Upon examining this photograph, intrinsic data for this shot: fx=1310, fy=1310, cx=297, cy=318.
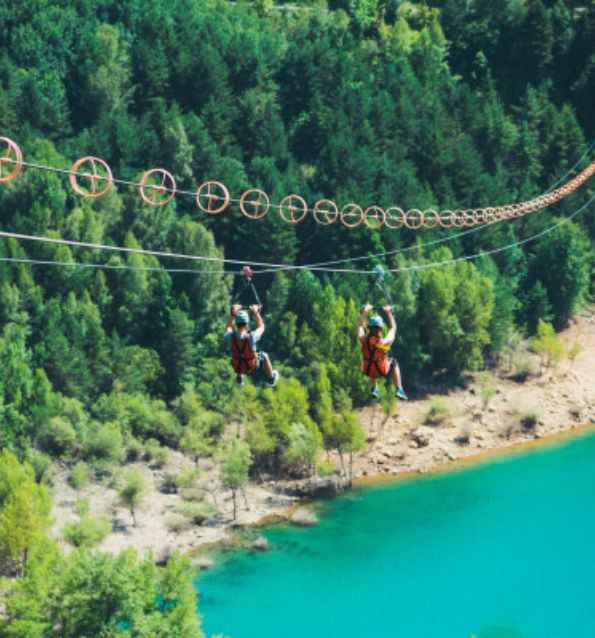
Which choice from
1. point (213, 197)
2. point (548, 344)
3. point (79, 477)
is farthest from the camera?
point (548, 344)

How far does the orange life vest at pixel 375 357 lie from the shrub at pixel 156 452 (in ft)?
85.4

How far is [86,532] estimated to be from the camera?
4531 centimetres

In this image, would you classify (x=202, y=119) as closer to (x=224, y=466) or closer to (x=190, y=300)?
(x=190, y=300)

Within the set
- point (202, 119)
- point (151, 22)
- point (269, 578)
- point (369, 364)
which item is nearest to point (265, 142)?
point (202, 119)

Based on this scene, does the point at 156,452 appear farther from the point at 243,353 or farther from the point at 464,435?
the point at 243,353

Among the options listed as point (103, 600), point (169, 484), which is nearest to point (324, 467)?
Result: point (169, 484)

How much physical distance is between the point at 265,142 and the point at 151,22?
975cm

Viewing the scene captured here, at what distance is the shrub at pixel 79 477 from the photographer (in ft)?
166

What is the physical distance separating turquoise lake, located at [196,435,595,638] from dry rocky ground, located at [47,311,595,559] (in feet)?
4.66

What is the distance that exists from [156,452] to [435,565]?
482 inches

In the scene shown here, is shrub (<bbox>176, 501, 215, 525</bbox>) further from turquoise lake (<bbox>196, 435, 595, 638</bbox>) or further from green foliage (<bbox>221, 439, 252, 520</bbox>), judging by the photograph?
turquoise lake (<bbox>196, 435, 595, 638</bbox>)

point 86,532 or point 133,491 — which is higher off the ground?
point 133,491

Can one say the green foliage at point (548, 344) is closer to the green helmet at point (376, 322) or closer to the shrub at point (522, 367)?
the shrub at point (522, 367)

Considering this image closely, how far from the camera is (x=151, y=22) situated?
68.0 meters
